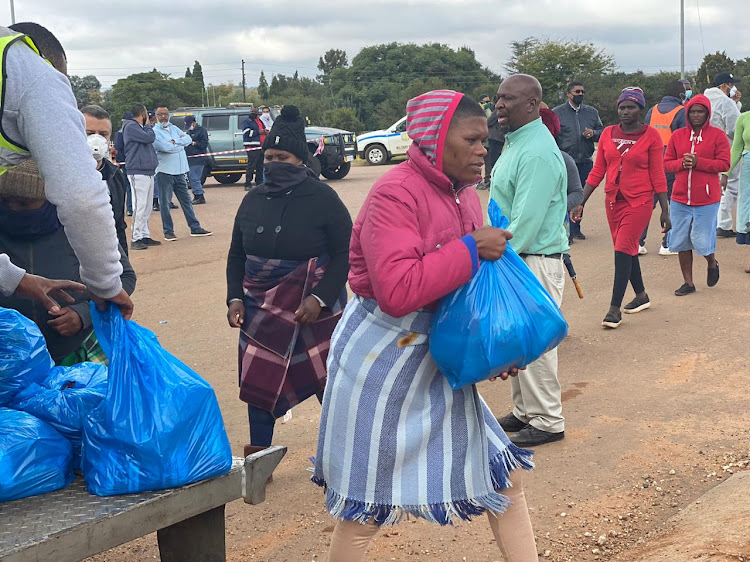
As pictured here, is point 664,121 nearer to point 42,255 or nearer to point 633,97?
point 633,97

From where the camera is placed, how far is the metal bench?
8.24ft

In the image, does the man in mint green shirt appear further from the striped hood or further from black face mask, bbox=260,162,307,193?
the striped hood

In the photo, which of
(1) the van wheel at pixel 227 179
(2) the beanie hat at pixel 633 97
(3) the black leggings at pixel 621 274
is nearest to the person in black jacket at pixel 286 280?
(3) the black leggings at pixel 621 274

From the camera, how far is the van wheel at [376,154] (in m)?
27.6

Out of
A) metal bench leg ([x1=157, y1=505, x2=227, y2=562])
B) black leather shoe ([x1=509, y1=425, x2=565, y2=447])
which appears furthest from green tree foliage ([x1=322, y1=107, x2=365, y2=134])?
metal bench leg ([x1=157, y1=505, x2=227, y2=562])

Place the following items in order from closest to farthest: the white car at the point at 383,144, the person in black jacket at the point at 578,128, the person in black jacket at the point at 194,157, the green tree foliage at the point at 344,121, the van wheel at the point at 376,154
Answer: the person in black jacket at the point at 578,128
the person in black jacket at the point at 194,157
the white car at the point at 383,144
the van wheel at the point at 376,154
the green tree foliage at the point at 344,121

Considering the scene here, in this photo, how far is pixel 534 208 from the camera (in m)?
5.01

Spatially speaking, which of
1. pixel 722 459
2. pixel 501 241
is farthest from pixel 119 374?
pixel 722 459

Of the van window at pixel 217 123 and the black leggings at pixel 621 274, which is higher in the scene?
the van window at pixel 217 123

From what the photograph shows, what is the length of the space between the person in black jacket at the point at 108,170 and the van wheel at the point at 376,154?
21.7 meters

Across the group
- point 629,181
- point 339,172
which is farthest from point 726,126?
point 339,172

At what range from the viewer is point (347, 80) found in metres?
63.4

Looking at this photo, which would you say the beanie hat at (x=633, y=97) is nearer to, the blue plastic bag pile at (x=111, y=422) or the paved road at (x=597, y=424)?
the paved road at (x=597, y=424)

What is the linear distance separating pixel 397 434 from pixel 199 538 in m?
0.90
